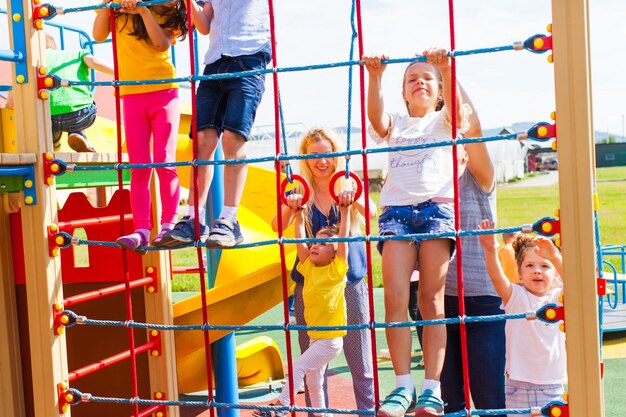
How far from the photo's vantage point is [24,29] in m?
3.07

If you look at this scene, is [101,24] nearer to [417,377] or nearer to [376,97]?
[376,97]

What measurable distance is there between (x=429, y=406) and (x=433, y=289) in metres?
0.40

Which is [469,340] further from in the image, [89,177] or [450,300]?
[89,177]

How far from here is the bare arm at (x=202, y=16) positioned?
9.66ft

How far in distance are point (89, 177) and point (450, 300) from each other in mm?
1821

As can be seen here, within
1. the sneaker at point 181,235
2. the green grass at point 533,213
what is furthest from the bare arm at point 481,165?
the green grass at point 533,213

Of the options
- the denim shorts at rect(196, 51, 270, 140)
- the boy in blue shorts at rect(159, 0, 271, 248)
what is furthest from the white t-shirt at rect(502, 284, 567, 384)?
the denim shorts at rect(196, 51, 270, 140)

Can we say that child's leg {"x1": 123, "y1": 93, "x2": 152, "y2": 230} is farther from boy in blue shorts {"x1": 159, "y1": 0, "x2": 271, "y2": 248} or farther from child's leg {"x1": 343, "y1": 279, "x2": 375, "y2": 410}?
child's leg {"x1": 343, "y1": 279, "x2": 375, "y2": 410}

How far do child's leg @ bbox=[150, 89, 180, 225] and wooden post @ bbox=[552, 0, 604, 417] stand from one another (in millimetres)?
1413

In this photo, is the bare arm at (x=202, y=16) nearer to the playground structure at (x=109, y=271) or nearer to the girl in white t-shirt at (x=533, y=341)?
the playground structure at (x=109, y=271)

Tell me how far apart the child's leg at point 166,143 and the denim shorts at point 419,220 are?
31.7 inches

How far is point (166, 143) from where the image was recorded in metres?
3.08

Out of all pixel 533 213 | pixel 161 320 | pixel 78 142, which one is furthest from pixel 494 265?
pixel 533 213

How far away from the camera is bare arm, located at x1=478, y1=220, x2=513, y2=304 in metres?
2.73
